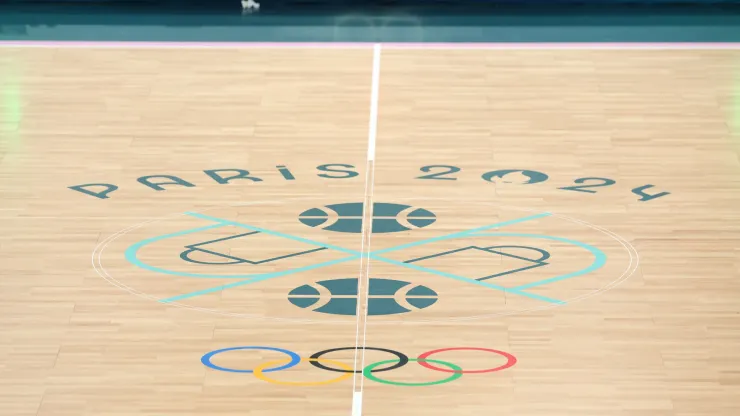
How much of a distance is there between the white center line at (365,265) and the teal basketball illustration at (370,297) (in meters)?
0.04

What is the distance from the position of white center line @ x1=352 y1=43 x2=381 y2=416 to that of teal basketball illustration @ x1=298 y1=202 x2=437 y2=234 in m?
0.04

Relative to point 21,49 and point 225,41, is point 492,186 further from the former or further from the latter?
Result: point 21,49

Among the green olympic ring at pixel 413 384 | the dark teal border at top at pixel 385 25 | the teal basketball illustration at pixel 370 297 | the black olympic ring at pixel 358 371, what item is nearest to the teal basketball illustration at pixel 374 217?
the teal basketball illustration at pixel 370 297

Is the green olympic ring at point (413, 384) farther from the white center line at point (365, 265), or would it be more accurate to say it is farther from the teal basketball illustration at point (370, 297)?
the teal basketball illustration at point (370, 297)

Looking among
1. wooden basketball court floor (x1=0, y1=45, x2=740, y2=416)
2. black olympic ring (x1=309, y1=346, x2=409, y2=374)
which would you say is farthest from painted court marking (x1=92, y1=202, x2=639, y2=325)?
black olympic ring (x1=309, y1=346, x2=409, y2=374)

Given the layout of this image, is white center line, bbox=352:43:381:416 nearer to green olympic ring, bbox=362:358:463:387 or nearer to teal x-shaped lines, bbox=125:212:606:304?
green olympic ring, bbox=362:358:463:387

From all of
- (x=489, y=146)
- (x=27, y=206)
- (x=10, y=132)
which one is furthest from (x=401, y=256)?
(x=10, y=132)

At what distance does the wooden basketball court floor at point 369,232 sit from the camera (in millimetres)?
6902

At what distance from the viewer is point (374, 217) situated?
28.5ft

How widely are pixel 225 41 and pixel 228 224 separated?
147 inches

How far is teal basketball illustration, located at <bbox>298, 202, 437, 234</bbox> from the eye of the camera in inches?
336

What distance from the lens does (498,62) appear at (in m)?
11.4

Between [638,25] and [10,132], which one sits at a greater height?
[638,25]

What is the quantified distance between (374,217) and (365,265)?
66 centimetres
